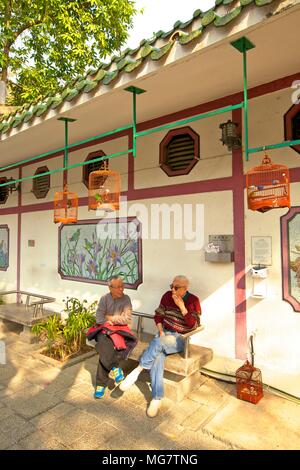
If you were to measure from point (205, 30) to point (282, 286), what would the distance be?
117 inches

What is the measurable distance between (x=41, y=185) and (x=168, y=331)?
16.9 feet

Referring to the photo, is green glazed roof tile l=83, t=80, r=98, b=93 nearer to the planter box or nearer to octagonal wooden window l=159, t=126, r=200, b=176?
octagonal wooden window l=159, t=126, r=200, b=176

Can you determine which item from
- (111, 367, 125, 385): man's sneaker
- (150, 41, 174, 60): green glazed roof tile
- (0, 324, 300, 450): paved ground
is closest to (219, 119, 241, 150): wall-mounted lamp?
(150, 41, 174, 60): green glazed roof tile

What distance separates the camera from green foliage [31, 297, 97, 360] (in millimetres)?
5039

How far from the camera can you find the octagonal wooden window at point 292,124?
392cm

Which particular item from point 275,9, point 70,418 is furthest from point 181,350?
point 275,9

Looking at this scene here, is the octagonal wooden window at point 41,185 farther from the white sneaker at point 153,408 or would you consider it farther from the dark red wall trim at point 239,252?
the white sneaker at point 153,408

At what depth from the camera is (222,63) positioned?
3420 millimetres

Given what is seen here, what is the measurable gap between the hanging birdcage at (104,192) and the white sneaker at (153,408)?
2.59m

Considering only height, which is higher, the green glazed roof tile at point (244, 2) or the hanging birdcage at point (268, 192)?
the green glazed roof tile at point (244, 2)

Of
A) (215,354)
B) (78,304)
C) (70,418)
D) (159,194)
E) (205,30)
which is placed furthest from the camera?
(78,304)

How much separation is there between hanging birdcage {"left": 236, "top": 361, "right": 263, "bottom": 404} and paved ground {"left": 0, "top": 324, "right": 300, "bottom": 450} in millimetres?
77

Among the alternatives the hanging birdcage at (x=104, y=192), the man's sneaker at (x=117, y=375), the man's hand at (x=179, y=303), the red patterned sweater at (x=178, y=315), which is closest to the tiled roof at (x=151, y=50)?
the hanging birdcage at (x=104, y=192)

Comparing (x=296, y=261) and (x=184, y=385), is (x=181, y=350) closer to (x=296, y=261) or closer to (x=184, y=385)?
(x=184, y=385)
